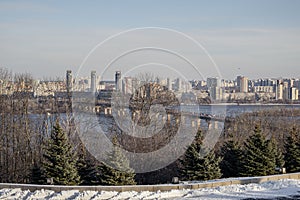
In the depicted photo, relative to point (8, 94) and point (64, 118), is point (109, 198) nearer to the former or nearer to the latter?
point (64, 118)

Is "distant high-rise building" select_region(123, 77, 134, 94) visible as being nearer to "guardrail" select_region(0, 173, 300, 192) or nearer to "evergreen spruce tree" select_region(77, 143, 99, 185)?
"evergreen spruce tree" select_region(77, 143, 99, 185)

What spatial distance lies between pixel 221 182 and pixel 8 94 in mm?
15362

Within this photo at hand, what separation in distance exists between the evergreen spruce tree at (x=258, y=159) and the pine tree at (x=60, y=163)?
5191 mm

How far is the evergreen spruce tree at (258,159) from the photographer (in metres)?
13.4

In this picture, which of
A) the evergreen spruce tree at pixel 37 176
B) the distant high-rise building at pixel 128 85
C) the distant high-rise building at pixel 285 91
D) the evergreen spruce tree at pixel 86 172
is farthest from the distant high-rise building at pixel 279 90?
the evergreen spruce tree at pixel 37 176

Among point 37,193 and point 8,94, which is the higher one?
point 8,94

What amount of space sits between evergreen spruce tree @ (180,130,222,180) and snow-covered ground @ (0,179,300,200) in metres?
2.78

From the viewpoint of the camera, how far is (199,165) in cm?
1277

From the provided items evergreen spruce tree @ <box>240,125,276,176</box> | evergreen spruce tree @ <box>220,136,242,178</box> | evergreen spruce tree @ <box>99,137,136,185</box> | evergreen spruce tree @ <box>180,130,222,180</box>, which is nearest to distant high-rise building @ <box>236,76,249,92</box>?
evergreen spruce tree @ <box>220,136,242,178</box>

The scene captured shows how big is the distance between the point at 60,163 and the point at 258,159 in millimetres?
5999

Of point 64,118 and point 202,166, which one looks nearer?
point 202,166

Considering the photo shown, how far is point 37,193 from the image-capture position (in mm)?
8789

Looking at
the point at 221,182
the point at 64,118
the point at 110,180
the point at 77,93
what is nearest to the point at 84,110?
the point at 77,93

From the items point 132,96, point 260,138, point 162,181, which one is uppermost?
point 132,96
